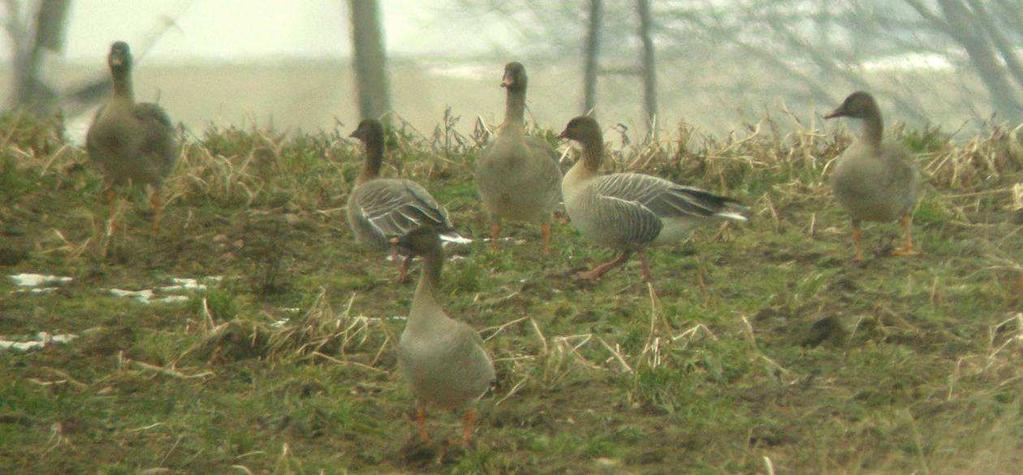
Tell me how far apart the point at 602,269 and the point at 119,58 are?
3.63m

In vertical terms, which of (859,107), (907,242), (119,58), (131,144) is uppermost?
(119,58)

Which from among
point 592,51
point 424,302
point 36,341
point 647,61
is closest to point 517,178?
point 36,341

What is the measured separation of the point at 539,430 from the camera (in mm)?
5102

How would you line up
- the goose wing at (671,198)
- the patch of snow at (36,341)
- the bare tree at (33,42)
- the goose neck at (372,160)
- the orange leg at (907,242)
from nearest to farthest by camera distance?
the patch of snow at (36,341) < the goose wing at (671,198) < the orange leg at (907,242) < the goose neck at (372,160) < the bare tree at (33,42)

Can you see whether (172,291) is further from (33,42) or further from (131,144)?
(33,42)

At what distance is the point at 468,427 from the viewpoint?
4.92 metres

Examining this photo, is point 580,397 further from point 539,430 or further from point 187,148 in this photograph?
point 187,148

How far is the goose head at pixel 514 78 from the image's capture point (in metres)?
8.57

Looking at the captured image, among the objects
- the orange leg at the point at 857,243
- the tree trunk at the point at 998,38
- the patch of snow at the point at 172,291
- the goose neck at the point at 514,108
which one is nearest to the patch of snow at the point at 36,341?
the patch of snow at the point at 172,291

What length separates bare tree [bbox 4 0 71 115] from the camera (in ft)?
38.5

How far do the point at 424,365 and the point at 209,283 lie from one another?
2770 mm

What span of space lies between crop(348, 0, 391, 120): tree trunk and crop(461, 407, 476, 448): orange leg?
608 centimetres

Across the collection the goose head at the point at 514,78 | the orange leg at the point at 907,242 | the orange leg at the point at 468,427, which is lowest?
the orange leg at the point at 907,242

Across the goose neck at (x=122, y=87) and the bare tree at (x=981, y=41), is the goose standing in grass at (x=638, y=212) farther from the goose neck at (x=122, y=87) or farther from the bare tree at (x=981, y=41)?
the bare tree at (x=981, y=41)
